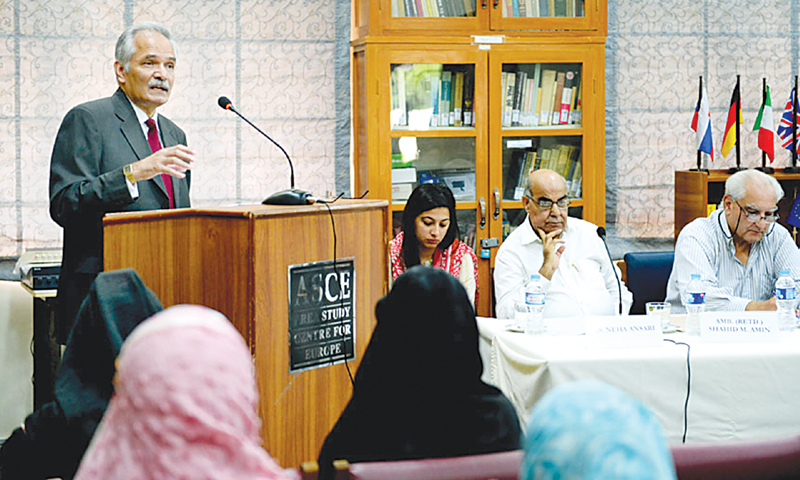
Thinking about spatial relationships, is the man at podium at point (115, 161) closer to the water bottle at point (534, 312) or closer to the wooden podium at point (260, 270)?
the wooden podium at point (260, 270)

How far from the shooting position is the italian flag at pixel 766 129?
16.0 ft

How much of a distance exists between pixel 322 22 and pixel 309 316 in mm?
2589

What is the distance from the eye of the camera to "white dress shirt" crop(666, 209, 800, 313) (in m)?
3.79

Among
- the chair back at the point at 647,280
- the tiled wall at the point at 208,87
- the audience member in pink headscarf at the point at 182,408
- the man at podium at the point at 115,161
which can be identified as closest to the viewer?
the audience member in pink headscarf at the point at 182,408

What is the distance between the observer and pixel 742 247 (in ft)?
12.6

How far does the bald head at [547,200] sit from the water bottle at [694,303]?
588 mm

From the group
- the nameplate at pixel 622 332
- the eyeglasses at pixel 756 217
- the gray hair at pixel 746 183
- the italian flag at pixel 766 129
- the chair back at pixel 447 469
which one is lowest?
the chair back at pixel 447 469

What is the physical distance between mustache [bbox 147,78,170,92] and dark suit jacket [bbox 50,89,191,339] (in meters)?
0.13

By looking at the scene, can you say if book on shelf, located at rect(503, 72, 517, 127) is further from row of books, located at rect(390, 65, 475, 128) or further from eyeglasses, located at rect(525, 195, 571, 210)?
eyeglasses, located at rect(525, 195, 571, 210)

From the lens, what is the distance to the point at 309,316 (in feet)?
8.06

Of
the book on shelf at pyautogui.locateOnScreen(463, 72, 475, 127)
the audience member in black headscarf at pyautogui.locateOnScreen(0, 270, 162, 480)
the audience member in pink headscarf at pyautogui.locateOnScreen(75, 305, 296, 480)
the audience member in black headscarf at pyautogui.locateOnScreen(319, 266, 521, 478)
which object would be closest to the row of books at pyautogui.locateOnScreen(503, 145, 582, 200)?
the book on shelf at pyautogui.locateOnScreen(463, 72, 475, 127)

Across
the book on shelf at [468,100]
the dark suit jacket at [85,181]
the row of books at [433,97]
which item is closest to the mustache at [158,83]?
the dark suit jacket at [85,181]

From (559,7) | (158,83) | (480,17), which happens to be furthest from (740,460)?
(559,7)

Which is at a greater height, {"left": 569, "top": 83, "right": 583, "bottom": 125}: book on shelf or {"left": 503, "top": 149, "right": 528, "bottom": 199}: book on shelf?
{"left": 569, "top": 83, "right": 583, "bottom": 125}: book on shelf
